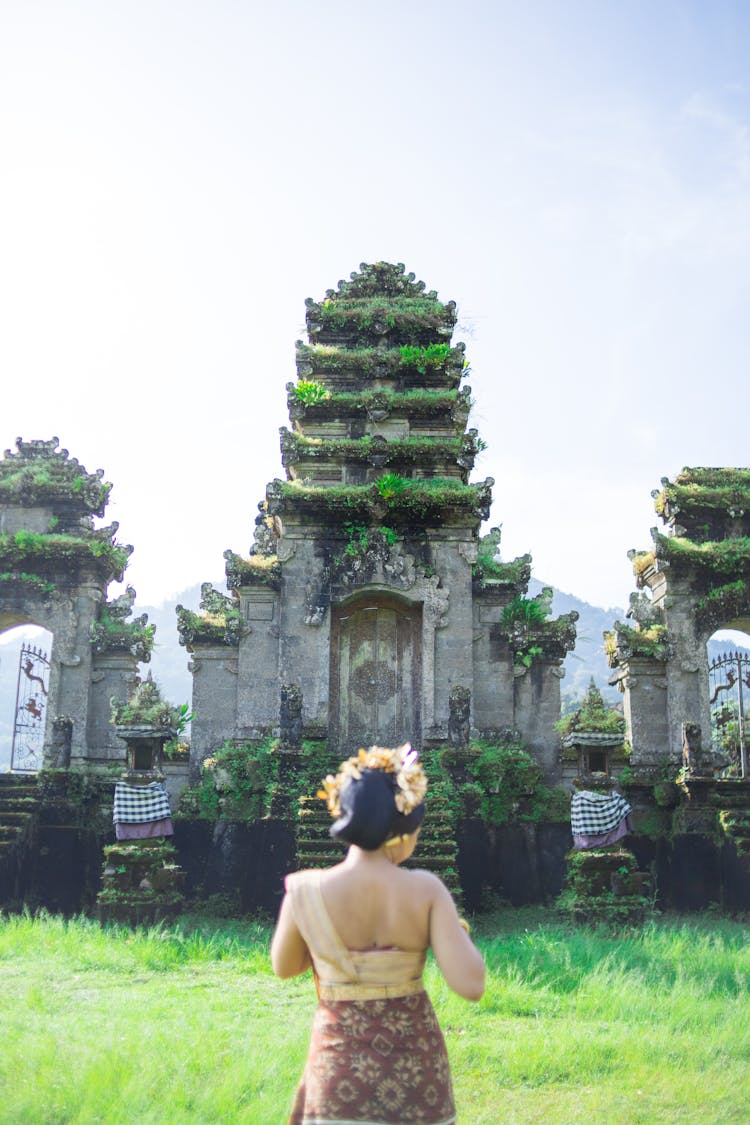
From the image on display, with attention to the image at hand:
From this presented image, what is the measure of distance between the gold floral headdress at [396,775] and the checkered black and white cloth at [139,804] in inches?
388

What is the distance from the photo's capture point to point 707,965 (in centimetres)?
966

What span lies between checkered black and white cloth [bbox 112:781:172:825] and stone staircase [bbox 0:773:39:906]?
6.97 ft

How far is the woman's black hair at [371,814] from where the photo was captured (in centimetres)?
397

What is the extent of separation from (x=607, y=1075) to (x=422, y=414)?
12.3 metres

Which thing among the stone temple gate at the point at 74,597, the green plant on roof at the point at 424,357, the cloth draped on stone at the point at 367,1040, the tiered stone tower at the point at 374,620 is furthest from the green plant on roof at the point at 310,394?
the cloth draped on stone at the point at 367,1040

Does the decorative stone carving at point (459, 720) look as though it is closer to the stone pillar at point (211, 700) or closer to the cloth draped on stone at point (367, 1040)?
the stone pillar at point (211, 700)

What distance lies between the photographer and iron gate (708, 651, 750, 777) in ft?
57.4

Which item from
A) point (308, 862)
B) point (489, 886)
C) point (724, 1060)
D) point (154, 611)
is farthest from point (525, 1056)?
point (154, 611)

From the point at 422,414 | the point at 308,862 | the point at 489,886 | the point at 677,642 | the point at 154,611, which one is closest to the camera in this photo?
the point at 308,862

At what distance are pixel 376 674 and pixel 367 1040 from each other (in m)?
12.1

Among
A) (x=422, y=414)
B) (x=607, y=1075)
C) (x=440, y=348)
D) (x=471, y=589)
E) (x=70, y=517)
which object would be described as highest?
(x=440, y=348)

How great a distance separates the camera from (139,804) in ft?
44.3

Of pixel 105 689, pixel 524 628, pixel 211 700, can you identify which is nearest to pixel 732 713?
pixel 524 628

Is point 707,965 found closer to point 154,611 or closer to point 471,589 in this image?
point 471,589
